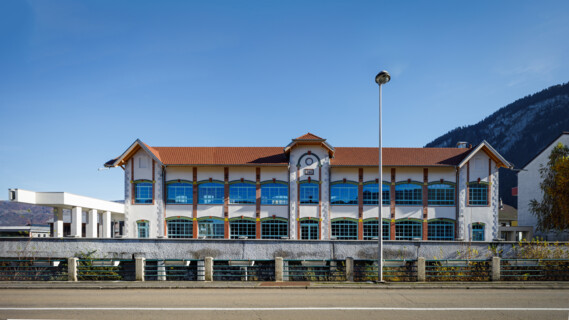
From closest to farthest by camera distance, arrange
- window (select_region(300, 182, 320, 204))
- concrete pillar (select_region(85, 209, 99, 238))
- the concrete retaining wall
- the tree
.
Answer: the concrete retaining wall, window (select_region(300, 182, 320, 204)), the tree, concrete pillar (select_region(85, 209, 99, 238))

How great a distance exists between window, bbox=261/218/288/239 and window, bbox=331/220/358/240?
420cm

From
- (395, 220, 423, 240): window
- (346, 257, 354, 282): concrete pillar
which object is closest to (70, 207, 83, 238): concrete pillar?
(346, 257, 354, 282): concrete pillar

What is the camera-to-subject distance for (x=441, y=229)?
2828 cm

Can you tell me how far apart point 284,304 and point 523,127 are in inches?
5677

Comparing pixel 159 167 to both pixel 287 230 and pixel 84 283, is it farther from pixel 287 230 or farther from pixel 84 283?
pixel 84 283

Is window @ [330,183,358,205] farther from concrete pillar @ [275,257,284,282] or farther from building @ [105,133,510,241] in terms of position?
concrete pillar @ [275,257,284,282]

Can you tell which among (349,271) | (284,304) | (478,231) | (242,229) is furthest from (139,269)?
(478,231)

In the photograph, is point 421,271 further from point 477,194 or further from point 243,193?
point 477,194

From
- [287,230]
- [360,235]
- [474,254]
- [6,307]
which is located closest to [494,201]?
[474,254]

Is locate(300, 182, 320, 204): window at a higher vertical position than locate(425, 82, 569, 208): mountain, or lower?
lower

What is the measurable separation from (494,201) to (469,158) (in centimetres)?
443

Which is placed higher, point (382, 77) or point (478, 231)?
point (382, 77)

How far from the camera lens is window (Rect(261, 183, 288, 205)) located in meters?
28.5

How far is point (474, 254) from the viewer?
20.8 meters
